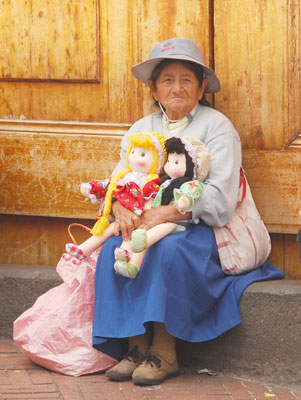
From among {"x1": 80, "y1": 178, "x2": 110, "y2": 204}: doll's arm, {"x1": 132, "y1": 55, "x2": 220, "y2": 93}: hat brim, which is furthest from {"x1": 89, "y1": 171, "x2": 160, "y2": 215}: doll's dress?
{"x1": 132, "y1": 55, "x2": 220, "y2": 93}: hat brim

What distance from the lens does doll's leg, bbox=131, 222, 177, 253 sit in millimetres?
4098

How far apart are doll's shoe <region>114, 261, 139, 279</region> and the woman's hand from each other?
0.21m

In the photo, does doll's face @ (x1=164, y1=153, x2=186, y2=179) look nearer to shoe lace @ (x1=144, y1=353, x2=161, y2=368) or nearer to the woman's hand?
the woman's hand

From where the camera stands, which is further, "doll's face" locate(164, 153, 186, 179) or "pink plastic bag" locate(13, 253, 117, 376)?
"pink plastic bag" locate(13, 253, 117, 376)

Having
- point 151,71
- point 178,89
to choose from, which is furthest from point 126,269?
point 151,71

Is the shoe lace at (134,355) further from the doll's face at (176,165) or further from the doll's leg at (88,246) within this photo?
the doll's face at (176,165)

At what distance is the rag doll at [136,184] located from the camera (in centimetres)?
432

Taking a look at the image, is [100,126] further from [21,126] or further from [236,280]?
[236,280]

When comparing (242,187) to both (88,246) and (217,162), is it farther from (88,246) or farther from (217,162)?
(88,246)

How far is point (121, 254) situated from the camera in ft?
13.6

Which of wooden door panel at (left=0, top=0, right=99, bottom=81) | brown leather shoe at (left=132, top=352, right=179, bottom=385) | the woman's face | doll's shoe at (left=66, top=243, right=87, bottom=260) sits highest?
wooden door panel at (left=0, top=0, right=99, bottom=81)

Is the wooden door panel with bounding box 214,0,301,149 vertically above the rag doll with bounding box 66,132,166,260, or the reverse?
the wooden door panel with bounding box 214,0,301,149

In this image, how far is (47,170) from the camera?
16.9ft

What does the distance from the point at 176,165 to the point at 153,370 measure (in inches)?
38.0
